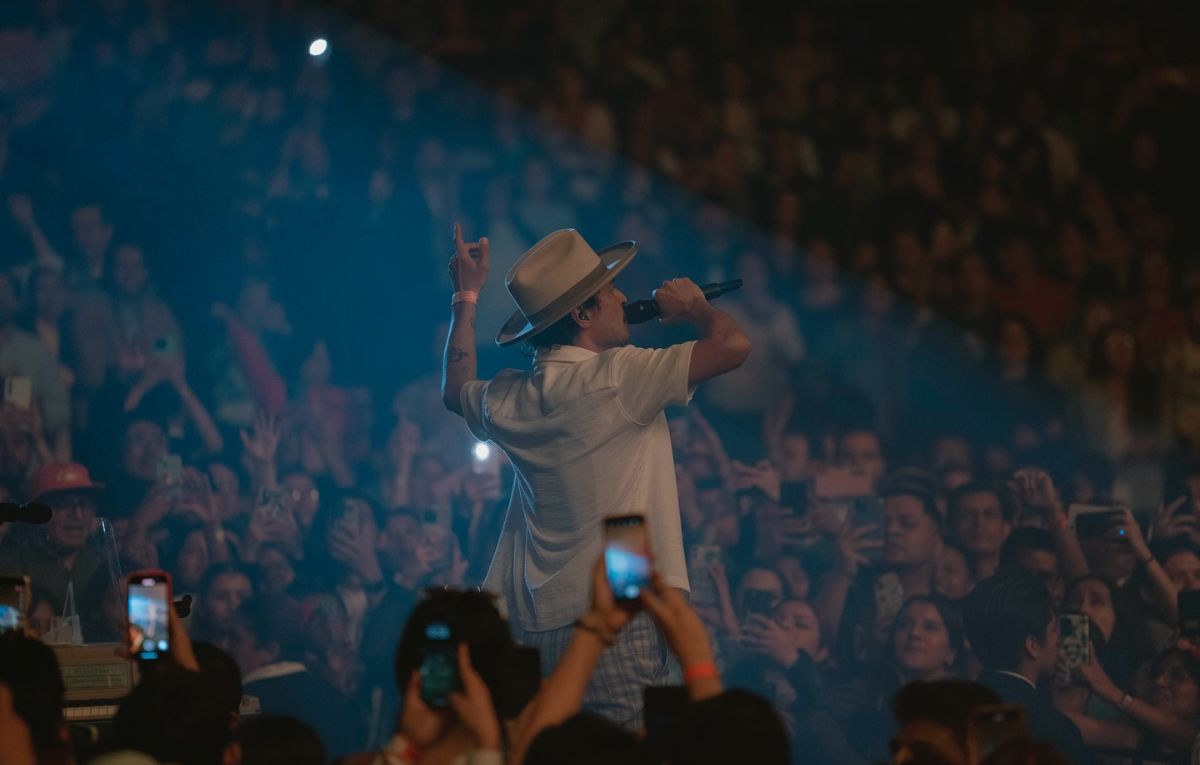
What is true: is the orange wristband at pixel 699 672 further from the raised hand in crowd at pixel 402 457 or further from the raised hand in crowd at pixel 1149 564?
the raised hand in crowd at pixel 402 457

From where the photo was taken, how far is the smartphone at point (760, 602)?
224 inches

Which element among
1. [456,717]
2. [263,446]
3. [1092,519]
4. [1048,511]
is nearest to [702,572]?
[1048,511]

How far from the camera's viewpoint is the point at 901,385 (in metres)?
6.52

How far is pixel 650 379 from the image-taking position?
3279 mm

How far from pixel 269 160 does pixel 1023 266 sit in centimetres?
365

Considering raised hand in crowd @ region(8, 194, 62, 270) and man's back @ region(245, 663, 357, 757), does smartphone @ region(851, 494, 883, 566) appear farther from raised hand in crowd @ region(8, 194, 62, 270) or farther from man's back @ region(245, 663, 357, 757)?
raised hand in crowd @ region(8, 194, 62, 270)

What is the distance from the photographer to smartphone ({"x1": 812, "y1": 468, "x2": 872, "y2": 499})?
20.0ft

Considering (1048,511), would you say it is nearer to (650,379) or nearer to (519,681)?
(650,379)

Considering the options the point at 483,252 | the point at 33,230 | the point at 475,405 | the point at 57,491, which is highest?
the point at 33,230

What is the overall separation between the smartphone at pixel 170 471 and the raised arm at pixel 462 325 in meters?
2.59

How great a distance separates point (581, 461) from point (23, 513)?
1.26 metres

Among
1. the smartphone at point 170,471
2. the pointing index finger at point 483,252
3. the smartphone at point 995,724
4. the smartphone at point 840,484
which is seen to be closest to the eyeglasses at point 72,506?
the smartphone at point 170,471

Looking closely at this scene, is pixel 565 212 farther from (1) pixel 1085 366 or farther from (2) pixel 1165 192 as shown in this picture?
(2) pixel 1165 192

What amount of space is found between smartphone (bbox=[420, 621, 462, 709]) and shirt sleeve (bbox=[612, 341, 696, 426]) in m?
1.48
